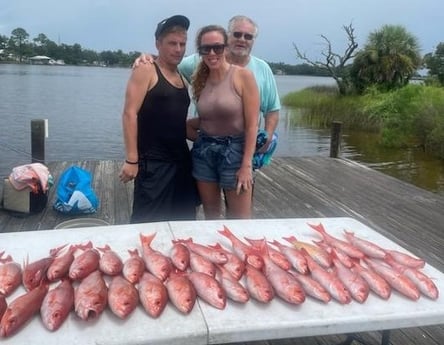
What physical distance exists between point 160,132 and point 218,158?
0.41m

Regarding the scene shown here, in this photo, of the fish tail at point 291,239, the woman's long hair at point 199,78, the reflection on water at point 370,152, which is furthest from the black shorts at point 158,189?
the reflection on water at point 370,152

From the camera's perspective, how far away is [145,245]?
201cm

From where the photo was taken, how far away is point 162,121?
2.74 m

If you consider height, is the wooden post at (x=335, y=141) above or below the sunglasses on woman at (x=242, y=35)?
below

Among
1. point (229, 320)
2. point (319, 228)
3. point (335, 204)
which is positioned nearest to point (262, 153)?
point (319, 228)

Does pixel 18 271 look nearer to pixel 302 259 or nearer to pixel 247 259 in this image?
pixel 247 259

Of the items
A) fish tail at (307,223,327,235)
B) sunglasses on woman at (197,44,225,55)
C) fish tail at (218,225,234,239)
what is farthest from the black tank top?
fish tail at (307,223,327,235)

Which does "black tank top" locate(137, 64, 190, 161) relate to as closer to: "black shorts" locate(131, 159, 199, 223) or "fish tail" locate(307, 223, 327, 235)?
"black shorts" locate(131, 159, 199, 223)

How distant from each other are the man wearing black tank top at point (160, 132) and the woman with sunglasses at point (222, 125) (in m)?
0.11

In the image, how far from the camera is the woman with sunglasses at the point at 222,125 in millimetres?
2732

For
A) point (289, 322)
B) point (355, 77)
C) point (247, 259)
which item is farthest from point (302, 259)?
point (355, 77)

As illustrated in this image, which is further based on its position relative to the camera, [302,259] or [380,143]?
[380,143]

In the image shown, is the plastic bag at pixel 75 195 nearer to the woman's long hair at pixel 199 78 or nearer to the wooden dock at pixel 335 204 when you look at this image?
the wooden dock at pixel 335 204

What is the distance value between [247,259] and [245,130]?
3.70 ft
